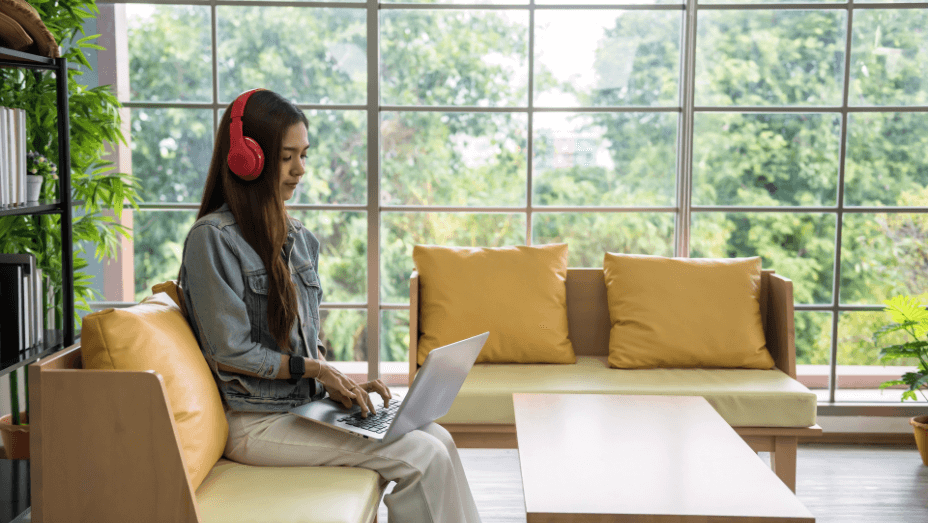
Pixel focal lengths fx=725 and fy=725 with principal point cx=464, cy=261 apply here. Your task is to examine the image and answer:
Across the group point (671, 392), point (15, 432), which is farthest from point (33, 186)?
point (671, 392)

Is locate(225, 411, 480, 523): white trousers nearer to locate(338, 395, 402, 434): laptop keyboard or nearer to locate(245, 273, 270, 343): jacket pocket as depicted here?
locate(338, 395, 402, 434): laptop keyboard

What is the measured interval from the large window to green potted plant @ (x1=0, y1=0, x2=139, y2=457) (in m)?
0.42

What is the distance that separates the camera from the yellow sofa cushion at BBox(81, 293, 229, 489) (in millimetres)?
1469

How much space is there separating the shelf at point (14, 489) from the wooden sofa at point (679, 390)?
1393 millimetres

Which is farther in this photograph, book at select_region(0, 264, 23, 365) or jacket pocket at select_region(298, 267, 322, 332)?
book at select_region(0, 264, 23, 365)

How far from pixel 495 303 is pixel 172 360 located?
1.54 metres

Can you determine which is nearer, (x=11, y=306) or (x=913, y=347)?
(x=11, y=306)

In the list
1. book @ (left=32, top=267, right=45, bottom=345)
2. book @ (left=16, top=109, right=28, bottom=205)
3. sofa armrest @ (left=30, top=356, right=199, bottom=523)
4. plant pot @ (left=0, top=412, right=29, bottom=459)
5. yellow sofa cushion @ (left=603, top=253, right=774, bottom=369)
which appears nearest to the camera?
sofa armrest @ (left=30, top=356, right=199, bottom=523)

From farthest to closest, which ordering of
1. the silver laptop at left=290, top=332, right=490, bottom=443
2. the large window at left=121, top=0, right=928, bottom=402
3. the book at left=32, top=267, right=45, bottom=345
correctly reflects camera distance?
the large window at left=121, top=0, right=928, bottom=402 → the book at left=32, top=267, right=45, bottom=345 → the silver laptop at left=290, top=332, right=490, bottom=443

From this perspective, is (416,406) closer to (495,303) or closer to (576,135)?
(495,303)

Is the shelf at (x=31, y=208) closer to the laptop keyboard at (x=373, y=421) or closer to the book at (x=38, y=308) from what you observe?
the book at (x=38, y=308)

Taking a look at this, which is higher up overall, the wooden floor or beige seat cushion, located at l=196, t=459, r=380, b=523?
beige seat cushion, located at l=196, t=459, r=380, b=523

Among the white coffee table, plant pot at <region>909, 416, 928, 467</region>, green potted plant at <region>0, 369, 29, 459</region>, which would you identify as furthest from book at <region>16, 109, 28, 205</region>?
plant pot at <region>909, 416, 928, 467</region>

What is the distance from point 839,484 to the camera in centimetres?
282
